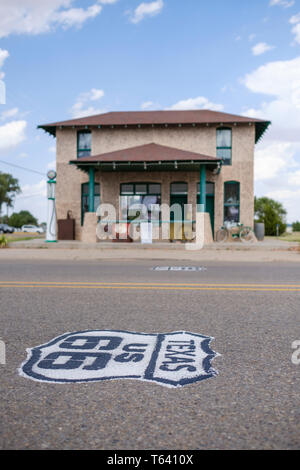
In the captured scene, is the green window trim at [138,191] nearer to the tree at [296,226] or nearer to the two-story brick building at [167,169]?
the two-story brick building at [167,169]

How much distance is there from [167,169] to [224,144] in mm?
3861

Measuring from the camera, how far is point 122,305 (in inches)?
238

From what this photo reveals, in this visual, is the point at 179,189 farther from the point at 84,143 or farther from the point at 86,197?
the point at 84,143

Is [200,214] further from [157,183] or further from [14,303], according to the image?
[14,303]

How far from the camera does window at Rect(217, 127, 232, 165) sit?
82.4ft

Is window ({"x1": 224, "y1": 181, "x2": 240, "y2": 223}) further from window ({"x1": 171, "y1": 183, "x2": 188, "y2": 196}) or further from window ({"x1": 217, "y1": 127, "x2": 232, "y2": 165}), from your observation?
window ({"x1": 171, "y1": 183, "x2": 188, "y2": 196})

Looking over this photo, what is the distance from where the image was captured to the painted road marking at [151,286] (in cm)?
762

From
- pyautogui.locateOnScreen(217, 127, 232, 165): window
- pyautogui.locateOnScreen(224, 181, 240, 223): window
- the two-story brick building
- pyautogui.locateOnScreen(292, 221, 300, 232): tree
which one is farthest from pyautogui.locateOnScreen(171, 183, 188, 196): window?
pyautogui.locateOnScreen(292, 221, 300, 232): tree

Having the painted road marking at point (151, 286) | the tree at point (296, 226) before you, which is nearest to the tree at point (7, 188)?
the tree at point (296, 226)

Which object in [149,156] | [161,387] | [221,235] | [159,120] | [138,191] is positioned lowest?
[161,387]

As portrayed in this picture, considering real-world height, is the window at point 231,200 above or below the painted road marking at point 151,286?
above

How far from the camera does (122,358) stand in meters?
3.68

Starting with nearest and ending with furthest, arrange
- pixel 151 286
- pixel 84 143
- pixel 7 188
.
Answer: pixel 151 286, pixel 84 143, pixel 7 188

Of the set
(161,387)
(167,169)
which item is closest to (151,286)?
(161,387)
